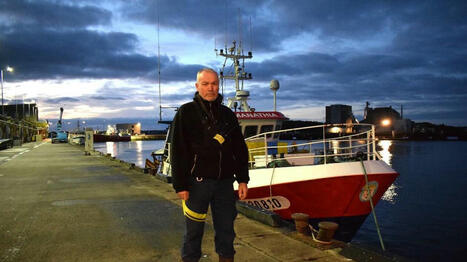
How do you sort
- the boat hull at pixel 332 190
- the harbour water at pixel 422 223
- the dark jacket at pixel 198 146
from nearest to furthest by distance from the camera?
the dark jacket at pixel 198 146, the boat hull at pixel 332 190, the harbour water at pixel 422 223

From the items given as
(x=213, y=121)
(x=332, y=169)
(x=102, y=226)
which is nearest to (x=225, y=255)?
(x=213, y=121)

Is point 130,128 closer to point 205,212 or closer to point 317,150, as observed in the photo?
point 317,150

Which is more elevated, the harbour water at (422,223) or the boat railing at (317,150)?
the boat railing at (317,150)

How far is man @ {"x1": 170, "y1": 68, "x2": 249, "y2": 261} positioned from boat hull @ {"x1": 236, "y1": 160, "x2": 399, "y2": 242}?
177 inches

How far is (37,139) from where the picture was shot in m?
69.3

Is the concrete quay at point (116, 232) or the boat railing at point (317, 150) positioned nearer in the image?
the concrete quay at point (116, 232)

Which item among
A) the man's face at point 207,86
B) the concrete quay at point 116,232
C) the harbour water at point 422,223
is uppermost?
the man's face at point 207,86

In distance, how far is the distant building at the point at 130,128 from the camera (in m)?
156

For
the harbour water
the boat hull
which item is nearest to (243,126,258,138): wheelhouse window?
the boat hull

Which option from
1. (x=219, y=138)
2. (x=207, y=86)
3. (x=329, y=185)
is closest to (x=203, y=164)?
(x=219, y=138)

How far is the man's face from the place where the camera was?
2928 millimetres

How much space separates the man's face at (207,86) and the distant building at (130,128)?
15607 cm

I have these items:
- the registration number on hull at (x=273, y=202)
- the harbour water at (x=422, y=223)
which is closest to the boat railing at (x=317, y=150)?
the registration number on hull at (x=273, y=202)

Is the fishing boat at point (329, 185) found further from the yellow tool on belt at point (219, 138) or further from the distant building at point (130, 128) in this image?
the distant building at point (130, 128)
